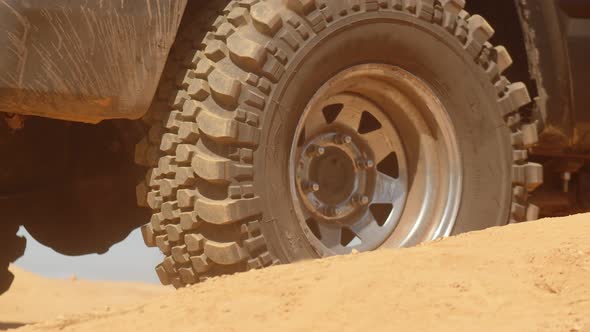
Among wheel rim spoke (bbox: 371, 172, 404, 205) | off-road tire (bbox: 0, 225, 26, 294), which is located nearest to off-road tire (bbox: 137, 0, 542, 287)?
wheel rim spoke (bbox: 371, 172, 404, 205)

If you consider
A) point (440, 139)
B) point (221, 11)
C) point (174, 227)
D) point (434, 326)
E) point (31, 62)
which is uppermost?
point (221, 11)

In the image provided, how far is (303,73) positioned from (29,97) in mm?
1008

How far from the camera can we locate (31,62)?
10.4ft

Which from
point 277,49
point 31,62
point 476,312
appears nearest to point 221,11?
point 277,49

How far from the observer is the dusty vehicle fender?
314cm

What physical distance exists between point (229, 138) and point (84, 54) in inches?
22.2

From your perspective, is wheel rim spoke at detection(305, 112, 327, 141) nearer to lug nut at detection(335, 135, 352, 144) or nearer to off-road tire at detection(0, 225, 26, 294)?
lug nut at detection(335, 135, 352, 144)

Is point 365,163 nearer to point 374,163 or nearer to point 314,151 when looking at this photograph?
point 374,163

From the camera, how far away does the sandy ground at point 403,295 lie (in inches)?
98.0

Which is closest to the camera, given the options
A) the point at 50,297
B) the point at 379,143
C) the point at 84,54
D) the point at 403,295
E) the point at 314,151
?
the point at 403,295

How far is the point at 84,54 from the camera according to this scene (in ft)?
10.7

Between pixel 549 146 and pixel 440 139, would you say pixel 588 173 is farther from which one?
pixel 440 139

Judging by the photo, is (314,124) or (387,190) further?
(387,190)

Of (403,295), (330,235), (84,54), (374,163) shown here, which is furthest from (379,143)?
(403,295)
